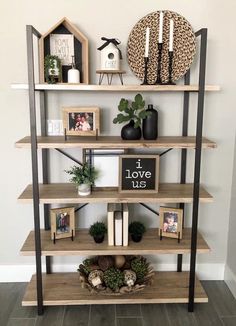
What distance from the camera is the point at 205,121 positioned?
225cm

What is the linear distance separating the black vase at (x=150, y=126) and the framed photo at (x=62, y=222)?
700mm

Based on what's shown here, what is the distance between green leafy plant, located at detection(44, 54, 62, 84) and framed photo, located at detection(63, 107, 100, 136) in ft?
0.70

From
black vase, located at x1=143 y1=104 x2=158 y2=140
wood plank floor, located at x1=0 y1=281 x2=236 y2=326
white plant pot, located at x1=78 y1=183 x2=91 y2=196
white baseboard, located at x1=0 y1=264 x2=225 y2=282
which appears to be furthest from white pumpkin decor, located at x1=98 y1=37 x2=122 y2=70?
wood plank floor, located at x1=0 y1=281 x2=236 y2=326

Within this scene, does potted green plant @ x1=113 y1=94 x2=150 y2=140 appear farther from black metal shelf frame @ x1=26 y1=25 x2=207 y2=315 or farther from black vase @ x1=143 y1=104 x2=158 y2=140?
black metal shelf frame @ x1=26 y1=25 x2=207 y2=315

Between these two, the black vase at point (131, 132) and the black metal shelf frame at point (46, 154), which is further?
the black vase at point (131, 132)

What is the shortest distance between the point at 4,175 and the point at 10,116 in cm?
42

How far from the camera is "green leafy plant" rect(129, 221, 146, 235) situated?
214cm

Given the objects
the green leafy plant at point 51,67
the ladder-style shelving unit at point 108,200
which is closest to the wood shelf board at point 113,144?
the ladder-style shelving unit at point 108,200

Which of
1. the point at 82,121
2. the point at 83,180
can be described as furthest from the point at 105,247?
the point at 82,121

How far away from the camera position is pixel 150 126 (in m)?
2.00

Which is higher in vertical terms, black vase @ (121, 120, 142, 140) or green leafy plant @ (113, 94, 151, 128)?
green leafy plant @ (113, 94, 151, 128)

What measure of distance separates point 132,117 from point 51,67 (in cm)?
58

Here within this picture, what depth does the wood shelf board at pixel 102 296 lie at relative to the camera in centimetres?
207

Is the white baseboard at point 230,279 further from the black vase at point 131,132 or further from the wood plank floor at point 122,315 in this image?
the black vase at point 131,132
